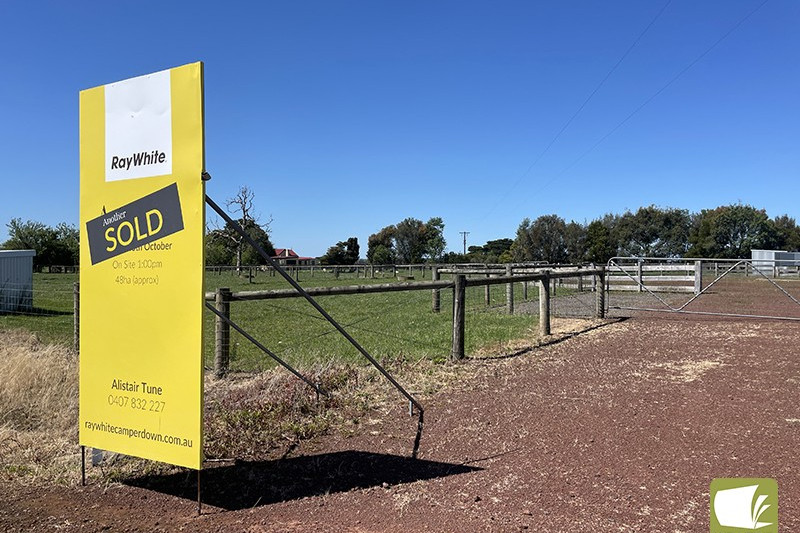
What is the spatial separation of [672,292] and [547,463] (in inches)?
811

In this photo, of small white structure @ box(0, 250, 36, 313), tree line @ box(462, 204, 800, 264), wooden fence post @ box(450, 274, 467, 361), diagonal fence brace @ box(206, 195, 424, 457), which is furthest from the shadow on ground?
tree line @ box(462, 204, 800, 264)

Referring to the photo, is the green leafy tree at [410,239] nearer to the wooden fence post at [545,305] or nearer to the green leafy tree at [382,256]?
the green leafy tree at [382,256]

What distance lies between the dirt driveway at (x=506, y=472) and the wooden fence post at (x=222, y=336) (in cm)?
242

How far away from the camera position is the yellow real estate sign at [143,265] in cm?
342

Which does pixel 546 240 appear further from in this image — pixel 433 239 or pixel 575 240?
pixel 433 239

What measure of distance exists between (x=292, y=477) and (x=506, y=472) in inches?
61.3

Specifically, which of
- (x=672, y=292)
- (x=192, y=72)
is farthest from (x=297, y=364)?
(x=672, y=292)

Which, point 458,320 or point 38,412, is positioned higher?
point 458,320

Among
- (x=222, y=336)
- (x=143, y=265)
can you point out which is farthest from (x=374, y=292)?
(x=143, y=265)

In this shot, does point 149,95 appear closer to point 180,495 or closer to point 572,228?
point 180,495

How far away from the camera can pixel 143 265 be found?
3.61 m

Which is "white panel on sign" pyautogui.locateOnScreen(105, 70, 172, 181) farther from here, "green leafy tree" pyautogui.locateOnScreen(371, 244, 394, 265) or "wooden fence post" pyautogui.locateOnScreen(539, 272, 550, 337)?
"green leafy tree" pyautogui.locateOnScreen(371, 244, 394, 265)

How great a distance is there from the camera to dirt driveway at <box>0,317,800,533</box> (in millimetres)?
3299

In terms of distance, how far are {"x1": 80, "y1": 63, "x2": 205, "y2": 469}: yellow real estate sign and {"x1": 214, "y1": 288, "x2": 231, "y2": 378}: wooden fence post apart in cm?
270
